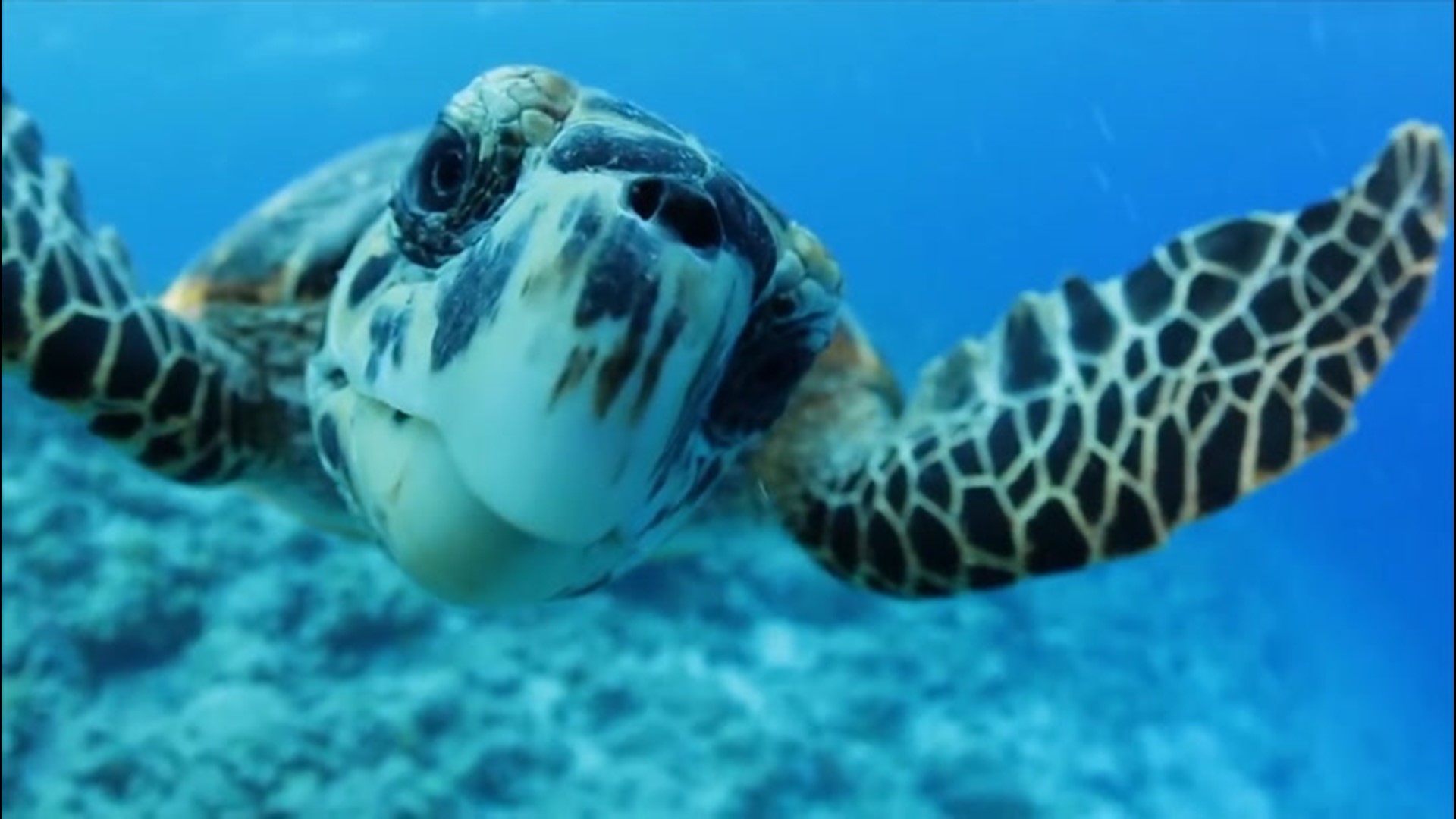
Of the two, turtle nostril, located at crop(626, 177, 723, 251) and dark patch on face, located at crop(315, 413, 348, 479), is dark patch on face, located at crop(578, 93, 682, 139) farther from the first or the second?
dark patch on face, located at crop(315, 413, 348, 479)

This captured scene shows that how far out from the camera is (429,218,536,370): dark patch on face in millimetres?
1646

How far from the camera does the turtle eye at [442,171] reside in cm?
208

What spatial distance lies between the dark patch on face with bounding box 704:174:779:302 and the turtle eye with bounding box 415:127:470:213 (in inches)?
16.9

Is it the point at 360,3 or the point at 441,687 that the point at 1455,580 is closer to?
A: the point at 360,3

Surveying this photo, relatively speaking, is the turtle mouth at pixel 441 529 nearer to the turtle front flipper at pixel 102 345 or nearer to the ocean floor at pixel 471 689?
the turtle front flipper at pixel 102 345

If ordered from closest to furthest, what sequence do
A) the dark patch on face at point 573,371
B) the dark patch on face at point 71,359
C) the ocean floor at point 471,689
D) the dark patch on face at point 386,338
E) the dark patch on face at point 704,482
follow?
the dark patch on face at point 573,371 → the dark patch on face at point 386,338 → the dark patch on face at point 704,482 → the dark patch on face at point 71,359 → the ocean floor at point 471,689

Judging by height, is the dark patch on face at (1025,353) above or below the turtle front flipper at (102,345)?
above

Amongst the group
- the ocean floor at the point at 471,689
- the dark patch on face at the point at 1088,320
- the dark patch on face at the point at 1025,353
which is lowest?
the ocean floor at the point at 471,689

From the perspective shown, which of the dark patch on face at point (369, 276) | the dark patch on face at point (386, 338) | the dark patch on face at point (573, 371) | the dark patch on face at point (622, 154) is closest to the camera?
the dark patch on face at point (573, 371)

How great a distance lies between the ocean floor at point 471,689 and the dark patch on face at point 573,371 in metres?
2.06

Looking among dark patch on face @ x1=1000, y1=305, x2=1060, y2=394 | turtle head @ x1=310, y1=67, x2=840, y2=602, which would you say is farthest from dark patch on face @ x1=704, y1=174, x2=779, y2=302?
dark patch on face @ x1=1000, y1=305, x2=1060, y2=394

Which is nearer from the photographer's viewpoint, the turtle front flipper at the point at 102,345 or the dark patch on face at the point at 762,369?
the dark patch on face at the point at 762,369

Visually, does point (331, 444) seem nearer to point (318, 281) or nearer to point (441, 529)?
point (441, 529)

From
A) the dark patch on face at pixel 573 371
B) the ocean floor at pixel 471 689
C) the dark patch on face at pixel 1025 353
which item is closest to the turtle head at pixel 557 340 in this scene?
the dark patch on face at pixel 573 371
